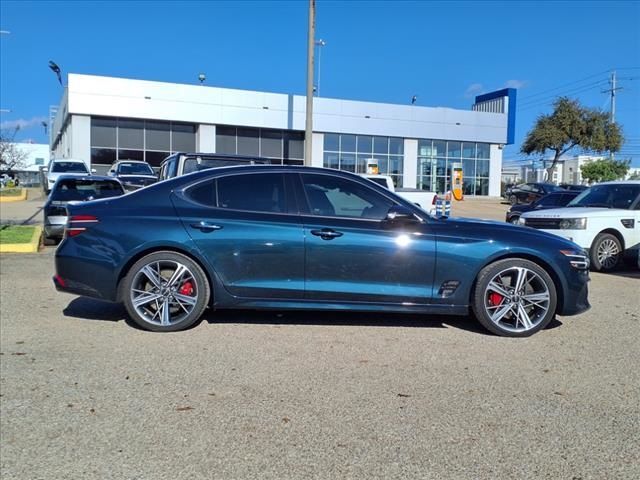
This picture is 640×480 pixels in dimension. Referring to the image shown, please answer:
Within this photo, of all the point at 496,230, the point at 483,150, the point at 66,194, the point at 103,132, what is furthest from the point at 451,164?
the point at 496,230

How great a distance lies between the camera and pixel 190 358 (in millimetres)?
4707

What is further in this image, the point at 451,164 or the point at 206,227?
the point at 451,164

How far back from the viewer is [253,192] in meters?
5.63

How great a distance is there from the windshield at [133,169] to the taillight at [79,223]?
18910mm

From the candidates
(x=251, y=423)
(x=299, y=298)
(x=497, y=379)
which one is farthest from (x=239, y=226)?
(x=497, y=379)

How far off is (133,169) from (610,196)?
1868 cm

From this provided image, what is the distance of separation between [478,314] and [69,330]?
157 inches

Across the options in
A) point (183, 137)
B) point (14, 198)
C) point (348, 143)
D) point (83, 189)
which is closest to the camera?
point (83, 189)

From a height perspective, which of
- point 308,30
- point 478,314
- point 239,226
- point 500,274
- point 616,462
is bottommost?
point 616,462

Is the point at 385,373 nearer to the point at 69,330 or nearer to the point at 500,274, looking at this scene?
the point at 500,274

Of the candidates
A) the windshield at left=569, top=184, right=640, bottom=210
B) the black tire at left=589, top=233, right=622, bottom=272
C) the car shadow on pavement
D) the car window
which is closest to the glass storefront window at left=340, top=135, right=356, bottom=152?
the car window

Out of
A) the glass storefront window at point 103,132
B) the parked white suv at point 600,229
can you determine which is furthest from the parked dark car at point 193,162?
the glass storefront window at point 103,132

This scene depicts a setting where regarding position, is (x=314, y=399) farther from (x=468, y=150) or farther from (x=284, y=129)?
(x=468, y=150)

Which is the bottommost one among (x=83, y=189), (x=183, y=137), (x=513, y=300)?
(x=513, y=300)
